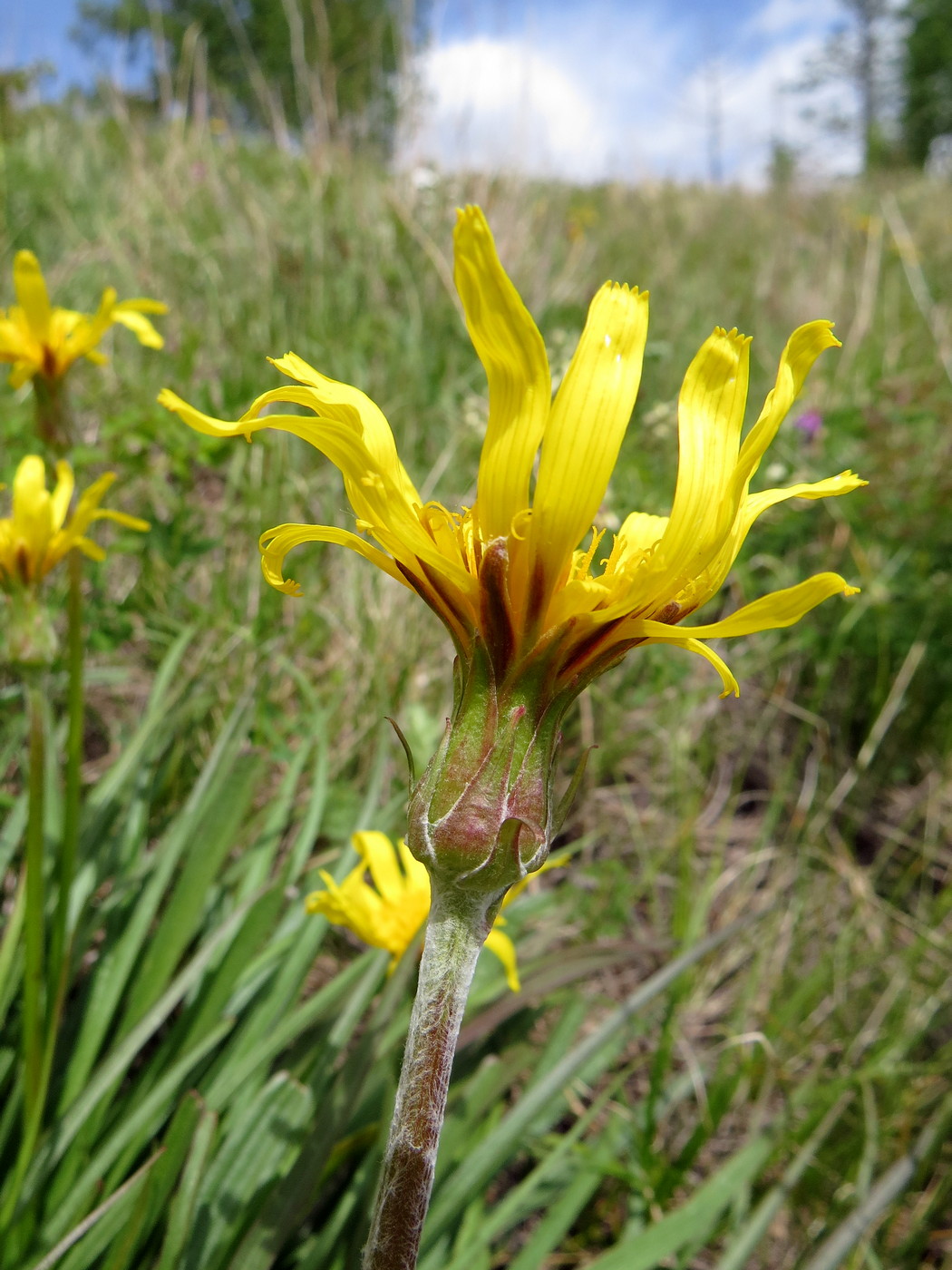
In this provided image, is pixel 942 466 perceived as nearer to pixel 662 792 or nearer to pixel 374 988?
pixel 662 792

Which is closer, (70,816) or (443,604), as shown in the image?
(443,604)

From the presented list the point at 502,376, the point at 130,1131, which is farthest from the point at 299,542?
the point at 130,1131

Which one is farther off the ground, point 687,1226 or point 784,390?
point 784,390

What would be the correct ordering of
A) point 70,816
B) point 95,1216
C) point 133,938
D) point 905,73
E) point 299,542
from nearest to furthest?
1. point 299,542
2. point 95,1216
3. point 70,816
4. point 133,938
5. point 905,73

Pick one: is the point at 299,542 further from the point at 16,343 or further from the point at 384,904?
the point at 16,343

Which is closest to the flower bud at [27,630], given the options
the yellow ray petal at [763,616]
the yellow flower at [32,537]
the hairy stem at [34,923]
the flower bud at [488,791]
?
the yellow flower at [32,537]

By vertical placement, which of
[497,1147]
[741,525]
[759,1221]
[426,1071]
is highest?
[741,525]
